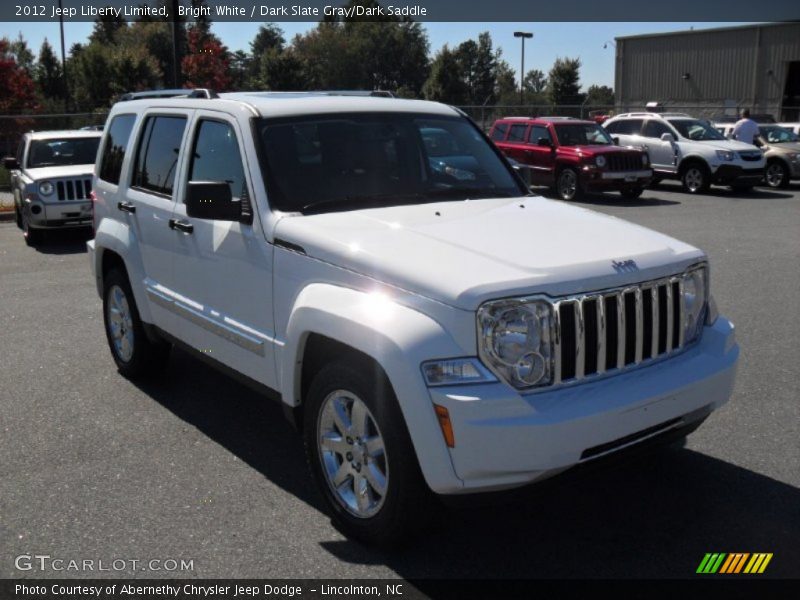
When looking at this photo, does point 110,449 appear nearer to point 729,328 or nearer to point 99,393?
point 99,393

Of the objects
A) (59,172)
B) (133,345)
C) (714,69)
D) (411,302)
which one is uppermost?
(714,69)

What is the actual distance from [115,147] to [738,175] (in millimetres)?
16768

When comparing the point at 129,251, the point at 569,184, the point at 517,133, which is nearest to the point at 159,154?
the point at 129,251

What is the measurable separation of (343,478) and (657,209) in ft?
49.5

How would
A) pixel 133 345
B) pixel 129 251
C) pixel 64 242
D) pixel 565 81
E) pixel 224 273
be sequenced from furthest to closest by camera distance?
pixel 565 81 → pixel 64 242 → pixel 133 345 → pixel 129 251 → pixel 224 273

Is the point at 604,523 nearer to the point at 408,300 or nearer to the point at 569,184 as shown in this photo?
the point at 408,300

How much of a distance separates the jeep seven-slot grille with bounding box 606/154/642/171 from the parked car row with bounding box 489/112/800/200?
22 mm

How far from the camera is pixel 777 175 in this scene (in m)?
21.6

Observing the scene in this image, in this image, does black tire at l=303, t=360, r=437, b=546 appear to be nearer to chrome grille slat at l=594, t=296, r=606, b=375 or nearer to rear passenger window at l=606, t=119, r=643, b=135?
chrome grille slat at l=594, t=296, r=606, b=375

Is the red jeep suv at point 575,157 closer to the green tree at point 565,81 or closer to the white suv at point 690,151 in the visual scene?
the white suv at point 690,151

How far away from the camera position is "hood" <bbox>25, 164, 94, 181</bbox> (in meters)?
13.3

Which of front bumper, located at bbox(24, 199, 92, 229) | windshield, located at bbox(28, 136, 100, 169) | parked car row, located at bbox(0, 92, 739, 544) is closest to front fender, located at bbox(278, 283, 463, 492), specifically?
parked car row, located at bbox(0, 92, 739, 544)

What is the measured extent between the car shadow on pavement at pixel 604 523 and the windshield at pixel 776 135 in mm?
19576

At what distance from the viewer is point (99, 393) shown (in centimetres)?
605
